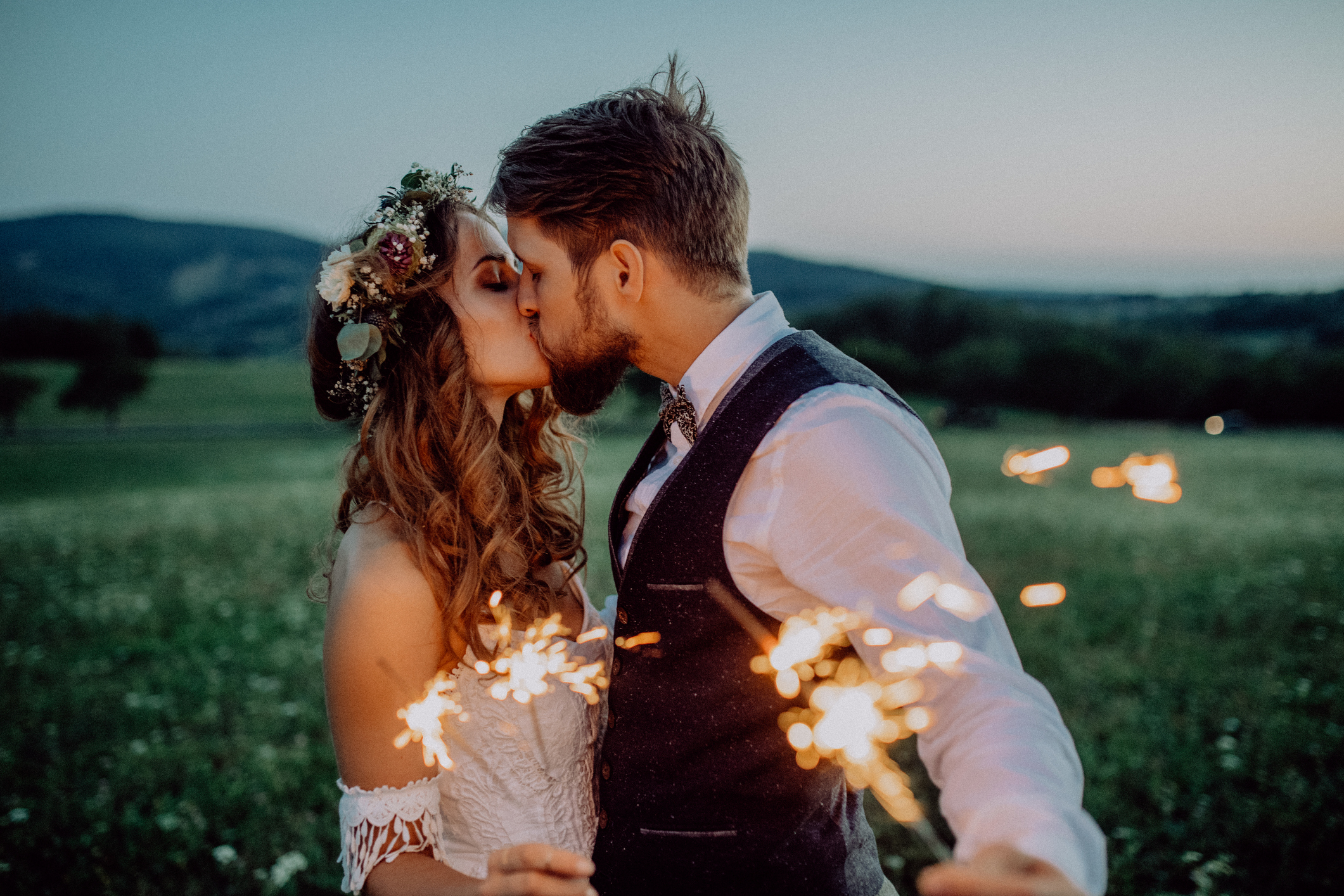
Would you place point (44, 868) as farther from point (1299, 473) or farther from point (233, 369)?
point (233, 369)

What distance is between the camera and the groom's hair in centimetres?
248

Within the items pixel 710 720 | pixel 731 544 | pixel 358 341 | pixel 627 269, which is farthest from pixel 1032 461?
pixel 358 341

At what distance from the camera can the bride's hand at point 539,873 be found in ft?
5.16

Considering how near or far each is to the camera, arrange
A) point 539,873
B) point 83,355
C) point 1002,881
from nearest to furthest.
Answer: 1. point 1002,881
2. point 539,873
3. point 83,355

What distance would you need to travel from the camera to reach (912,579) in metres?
1.66

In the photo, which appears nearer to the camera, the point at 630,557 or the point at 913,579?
the point at 913,579

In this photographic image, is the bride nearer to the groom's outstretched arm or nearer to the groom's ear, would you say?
the groom's ear

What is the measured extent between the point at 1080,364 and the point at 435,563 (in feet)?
214

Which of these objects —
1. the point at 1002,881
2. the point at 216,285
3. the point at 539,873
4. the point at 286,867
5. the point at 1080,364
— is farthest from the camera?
the point at 216,285

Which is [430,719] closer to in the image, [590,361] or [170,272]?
[590,361]

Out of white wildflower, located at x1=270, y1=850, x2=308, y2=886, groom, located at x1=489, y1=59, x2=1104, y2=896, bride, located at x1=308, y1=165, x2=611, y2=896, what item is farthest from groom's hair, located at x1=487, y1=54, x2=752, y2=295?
white wildflower, located at x1=270, y1=850, x2=308, y2=886

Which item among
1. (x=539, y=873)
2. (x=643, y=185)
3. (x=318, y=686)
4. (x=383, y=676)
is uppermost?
(x=643, y=185)

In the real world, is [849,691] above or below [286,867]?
above

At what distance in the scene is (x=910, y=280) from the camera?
8538 cm
